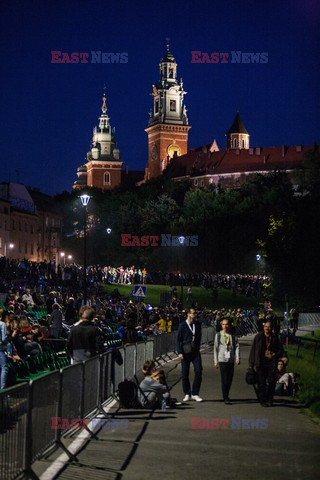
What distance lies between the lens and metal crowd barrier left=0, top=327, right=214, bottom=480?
8.95m

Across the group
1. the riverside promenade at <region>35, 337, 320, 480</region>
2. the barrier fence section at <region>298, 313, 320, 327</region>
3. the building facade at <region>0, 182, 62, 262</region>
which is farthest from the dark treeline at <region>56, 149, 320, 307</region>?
the riverside promenade at <region>35, 337, 320, 480</region>

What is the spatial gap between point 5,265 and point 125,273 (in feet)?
105

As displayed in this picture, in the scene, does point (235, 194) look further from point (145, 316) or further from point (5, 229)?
point (145, 316)

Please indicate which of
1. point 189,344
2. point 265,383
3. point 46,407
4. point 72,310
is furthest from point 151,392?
point 72,310

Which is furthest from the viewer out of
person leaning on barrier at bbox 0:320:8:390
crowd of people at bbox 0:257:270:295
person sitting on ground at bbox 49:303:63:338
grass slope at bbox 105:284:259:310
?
grass slope at bbox 105:284:259:310

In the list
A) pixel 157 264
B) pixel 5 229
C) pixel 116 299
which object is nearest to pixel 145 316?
pixel 116 299

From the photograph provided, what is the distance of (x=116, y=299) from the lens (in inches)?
1994

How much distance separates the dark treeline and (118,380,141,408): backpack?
5293 centimetres

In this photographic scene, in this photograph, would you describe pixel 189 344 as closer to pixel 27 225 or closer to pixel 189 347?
pixel 189 347

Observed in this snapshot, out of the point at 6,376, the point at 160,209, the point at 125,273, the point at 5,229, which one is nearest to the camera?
the point at 6,376

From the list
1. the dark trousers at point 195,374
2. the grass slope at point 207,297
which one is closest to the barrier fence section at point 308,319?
the grass slope at point 207,297

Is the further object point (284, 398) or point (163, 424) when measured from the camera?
point (284, 398)

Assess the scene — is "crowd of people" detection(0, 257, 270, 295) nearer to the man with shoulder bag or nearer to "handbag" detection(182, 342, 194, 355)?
the man with shoulder bag

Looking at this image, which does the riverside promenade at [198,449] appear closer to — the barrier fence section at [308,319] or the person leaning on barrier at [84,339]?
the person leaning on barrier at [84,339]
